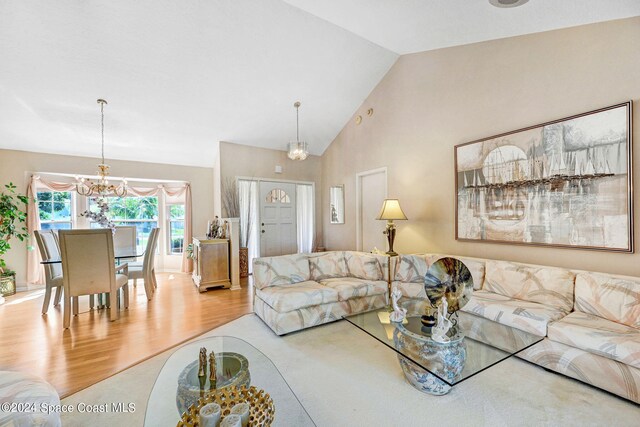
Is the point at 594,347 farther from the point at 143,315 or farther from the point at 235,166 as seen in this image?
the point at 235,166

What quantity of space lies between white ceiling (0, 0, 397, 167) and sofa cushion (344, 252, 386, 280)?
2.92 metres

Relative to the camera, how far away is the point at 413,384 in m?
1.91

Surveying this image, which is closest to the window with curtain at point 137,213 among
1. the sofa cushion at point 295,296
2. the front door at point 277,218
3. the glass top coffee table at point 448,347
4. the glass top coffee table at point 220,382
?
the front door at point 277,218

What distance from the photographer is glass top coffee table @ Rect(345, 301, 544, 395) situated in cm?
161

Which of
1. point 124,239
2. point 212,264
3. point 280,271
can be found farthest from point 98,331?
point 280,271

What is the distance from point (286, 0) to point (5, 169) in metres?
5.51

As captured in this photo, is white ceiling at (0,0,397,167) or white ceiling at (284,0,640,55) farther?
white ceiling at (0,0,397,167)

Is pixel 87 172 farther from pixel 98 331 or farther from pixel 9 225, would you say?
pixel 98 331

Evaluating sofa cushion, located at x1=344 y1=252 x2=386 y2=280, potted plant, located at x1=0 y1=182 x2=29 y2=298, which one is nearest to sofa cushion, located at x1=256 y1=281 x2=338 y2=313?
sofa cushion, located at x1=344 y1=252 x2=386 y2=280

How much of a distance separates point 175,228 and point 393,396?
5.76 m

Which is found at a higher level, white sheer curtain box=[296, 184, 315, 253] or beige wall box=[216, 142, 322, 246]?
beige wall box=[216, 142, 322, 246]

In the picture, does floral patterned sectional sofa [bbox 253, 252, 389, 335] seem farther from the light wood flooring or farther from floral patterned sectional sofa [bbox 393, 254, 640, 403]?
floral patterned sectional sofa [bbox 393, 254, 640, 403]

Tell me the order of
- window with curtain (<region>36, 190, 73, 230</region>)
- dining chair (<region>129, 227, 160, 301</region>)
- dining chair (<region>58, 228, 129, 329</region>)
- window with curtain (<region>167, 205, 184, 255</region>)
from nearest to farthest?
dining chair (<region>58, 228, 129, 329</region>), dining chair (<region>129, 227, 160, 301</region>), window with curtain (<region>36, 190, 73, 230</region>), window with curtain (<region>167, 205, 184, 255</region>)

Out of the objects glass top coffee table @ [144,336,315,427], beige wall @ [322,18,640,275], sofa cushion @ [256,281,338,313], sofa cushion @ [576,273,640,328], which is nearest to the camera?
glass top coffee table @ [144,336,315,427]
